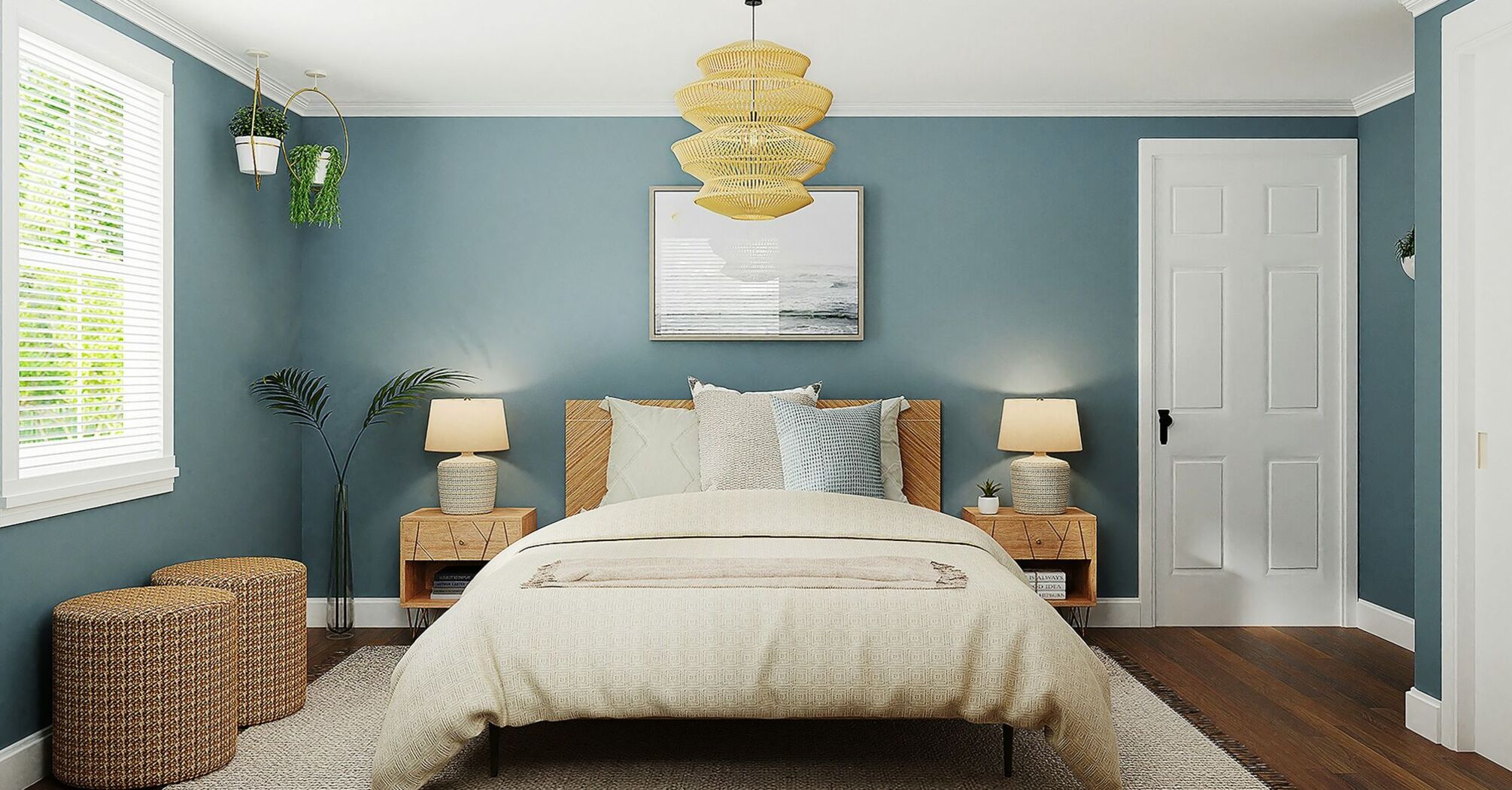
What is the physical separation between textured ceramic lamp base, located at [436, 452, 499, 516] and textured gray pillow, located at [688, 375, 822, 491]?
→ 3.24 feet

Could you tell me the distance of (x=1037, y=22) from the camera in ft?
12.3

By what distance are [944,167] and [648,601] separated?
295cm

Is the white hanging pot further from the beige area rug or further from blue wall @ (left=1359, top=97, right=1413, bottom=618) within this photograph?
blue wall @ (left=1359, top=97, right=1413, bottom=618)

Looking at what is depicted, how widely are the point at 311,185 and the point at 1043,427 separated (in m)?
3.36

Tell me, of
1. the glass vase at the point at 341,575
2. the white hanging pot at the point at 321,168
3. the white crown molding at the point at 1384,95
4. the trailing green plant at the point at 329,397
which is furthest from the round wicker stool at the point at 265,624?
the white crown molding at the point at 1384,95

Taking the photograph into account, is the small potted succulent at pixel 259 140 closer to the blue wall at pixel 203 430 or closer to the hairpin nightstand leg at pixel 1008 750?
the blue wall at pixel 203 430

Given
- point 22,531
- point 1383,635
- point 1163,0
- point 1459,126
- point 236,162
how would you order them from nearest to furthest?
1. point 22,531
2. point 1459,126
3. point 1163,0
4. point 236,162
5. point 1383,635

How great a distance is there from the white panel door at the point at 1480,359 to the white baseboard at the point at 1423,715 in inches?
2.4

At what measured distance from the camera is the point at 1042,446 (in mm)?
4516

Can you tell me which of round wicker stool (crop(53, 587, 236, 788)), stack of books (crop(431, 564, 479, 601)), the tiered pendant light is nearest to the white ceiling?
the tiered pendant light

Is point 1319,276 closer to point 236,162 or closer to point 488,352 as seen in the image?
point 488,352

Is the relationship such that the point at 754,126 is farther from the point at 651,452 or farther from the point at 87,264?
the point at 87,264

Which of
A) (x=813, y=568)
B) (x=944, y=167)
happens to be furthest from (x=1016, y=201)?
(x=813, y=568)

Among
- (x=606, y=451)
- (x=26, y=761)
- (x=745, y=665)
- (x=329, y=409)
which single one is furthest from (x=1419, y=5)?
(x=26, y=761)
